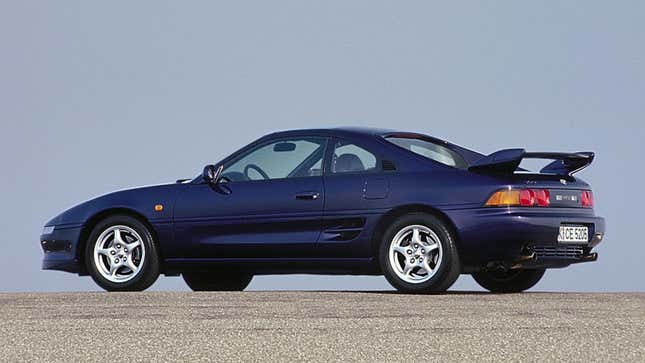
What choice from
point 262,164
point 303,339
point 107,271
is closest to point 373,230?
point 262,164

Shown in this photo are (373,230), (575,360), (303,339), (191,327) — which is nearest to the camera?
(575,360)

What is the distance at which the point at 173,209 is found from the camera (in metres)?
12.0

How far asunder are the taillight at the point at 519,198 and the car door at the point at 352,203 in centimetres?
95

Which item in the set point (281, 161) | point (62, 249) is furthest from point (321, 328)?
point (62, 249)

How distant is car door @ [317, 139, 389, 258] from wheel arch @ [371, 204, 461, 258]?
0.18 ft

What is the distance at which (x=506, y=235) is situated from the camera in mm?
10734

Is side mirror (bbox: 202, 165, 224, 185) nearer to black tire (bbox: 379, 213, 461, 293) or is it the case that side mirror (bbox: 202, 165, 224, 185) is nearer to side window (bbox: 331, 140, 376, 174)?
side window (bbox: 331, 140, 376, 174)

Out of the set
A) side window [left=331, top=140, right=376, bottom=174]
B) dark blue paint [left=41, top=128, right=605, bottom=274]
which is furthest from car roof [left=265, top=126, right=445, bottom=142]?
side window [left=331, top=140, right=376, bottom=174]

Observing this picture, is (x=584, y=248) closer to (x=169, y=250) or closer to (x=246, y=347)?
(x=169, y=250)

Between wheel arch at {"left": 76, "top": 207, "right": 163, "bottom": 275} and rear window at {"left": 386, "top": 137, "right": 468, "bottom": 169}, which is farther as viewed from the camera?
wheel arch at {"left": 76, "top": 207, "right": 163, "bottom": 275}

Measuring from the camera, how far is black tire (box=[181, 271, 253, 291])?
13117mm

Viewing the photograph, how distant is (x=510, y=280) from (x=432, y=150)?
1531 mm

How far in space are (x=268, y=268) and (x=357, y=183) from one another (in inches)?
45.7

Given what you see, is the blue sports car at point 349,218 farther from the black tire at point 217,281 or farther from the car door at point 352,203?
the black tire at point 217,281
